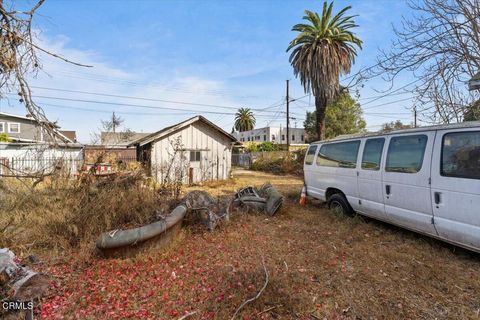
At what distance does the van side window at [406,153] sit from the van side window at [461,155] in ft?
1.15

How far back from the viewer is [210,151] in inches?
614

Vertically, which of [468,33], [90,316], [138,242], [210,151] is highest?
[468,33]

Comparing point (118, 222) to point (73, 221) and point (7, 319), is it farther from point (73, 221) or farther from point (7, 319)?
point (7, 319)

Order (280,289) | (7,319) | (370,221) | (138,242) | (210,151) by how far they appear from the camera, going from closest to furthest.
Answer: (7,319), (280,289), (138,242), (370,221), (210,151)

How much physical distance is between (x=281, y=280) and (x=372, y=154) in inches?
126

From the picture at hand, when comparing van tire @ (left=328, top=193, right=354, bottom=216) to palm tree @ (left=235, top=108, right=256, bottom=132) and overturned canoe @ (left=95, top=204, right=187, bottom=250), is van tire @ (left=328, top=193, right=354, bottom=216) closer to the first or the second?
overturned canoe @ (left=95, top=204, right=187, bottom=250)

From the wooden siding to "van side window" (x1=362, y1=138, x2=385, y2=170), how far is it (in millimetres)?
10022

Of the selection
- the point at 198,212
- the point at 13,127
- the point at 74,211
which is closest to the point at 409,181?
the point at 198,212

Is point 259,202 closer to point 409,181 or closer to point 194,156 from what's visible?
point 409,181

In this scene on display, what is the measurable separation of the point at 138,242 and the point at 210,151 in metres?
11.6

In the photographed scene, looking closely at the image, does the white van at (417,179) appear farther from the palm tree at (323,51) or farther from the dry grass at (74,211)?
the palm tree at (323,51)

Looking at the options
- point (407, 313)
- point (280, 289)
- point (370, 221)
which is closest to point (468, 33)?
point (370, 221)

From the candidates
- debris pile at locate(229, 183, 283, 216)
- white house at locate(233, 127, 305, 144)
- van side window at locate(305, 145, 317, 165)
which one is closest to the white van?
van side window at locate(305, 145, 317, 165)

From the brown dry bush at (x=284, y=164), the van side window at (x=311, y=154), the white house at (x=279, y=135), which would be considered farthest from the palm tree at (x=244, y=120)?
the van side window at (x=311, y=154)
